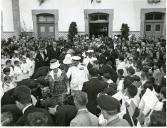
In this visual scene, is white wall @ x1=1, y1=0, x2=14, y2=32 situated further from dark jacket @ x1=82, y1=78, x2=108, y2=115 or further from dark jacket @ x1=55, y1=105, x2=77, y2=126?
dark jacket @ x1=55, y1=105, x2=77, y2=126

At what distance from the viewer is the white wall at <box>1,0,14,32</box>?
18641 millimetres

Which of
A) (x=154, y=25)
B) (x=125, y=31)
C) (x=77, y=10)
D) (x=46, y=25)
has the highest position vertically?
(x=77, y=10)

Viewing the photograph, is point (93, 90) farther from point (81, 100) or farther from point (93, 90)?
point (81, 100)

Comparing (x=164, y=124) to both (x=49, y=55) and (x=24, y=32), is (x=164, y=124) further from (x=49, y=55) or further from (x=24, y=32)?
(x=24, y=32)

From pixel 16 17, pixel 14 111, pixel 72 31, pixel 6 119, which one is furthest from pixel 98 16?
pixel 6 119

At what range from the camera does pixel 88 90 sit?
18.9 feet

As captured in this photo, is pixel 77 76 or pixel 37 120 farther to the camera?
pixel 77 76

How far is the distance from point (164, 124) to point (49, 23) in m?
16.6

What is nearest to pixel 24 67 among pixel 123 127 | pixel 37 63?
pixel 37 63

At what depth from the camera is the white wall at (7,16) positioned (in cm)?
1864

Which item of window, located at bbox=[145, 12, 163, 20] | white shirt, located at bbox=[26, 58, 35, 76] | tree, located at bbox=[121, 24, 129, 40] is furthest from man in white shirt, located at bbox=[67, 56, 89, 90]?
window, located at bbox=[145, 12, 163, 20]

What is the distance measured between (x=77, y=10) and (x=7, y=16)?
394 centimetres

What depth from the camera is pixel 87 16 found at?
61.6ft

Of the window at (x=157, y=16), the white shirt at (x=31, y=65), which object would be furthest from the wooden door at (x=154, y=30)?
the white shirt at (x=31, y=65)
